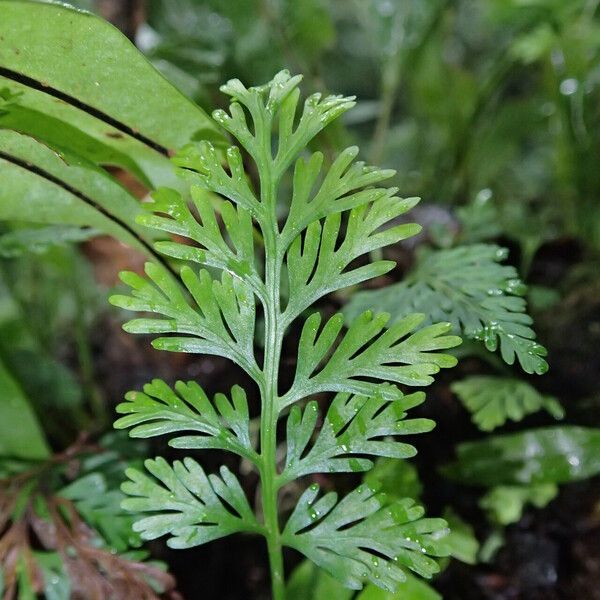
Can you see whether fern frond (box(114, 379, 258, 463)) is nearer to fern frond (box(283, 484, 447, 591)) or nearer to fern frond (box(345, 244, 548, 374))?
fern frond (box(283, 484, 447, 591))

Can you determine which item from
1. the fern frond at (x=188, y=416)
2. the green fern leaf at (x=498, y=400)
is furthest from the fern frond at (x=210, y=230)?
the green fern leaf at (x=498, y=400)

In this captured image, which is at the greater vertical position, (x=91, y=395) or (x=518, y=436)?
(x=91, y=395)

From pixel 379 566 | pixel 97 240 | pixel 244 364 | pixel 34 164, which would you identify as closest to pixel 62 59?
pixel 34 164

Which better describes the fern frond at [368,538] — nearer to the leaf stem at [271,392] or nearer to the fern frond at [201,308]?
the leaf stem at [271,392]

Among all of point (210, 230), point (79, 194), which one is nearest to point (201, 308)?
point (210, 230)

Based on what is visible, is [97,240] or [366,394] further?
[97,240]

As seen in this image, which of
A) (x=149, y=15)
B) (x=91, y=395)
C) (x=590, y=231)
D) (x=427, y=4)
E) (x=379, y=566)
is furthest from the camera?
(x=149, y=15)

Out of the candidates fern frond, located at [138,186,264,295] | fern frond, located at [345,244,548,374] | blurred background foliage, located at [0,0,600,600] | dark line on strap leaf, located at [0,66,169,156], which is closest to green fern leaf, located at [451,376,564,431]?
blurred background foliage, located at [0,0,600,600]

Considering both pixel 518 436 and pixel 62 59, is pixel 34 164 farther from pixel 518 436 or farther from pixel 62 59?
pixel 518 436
